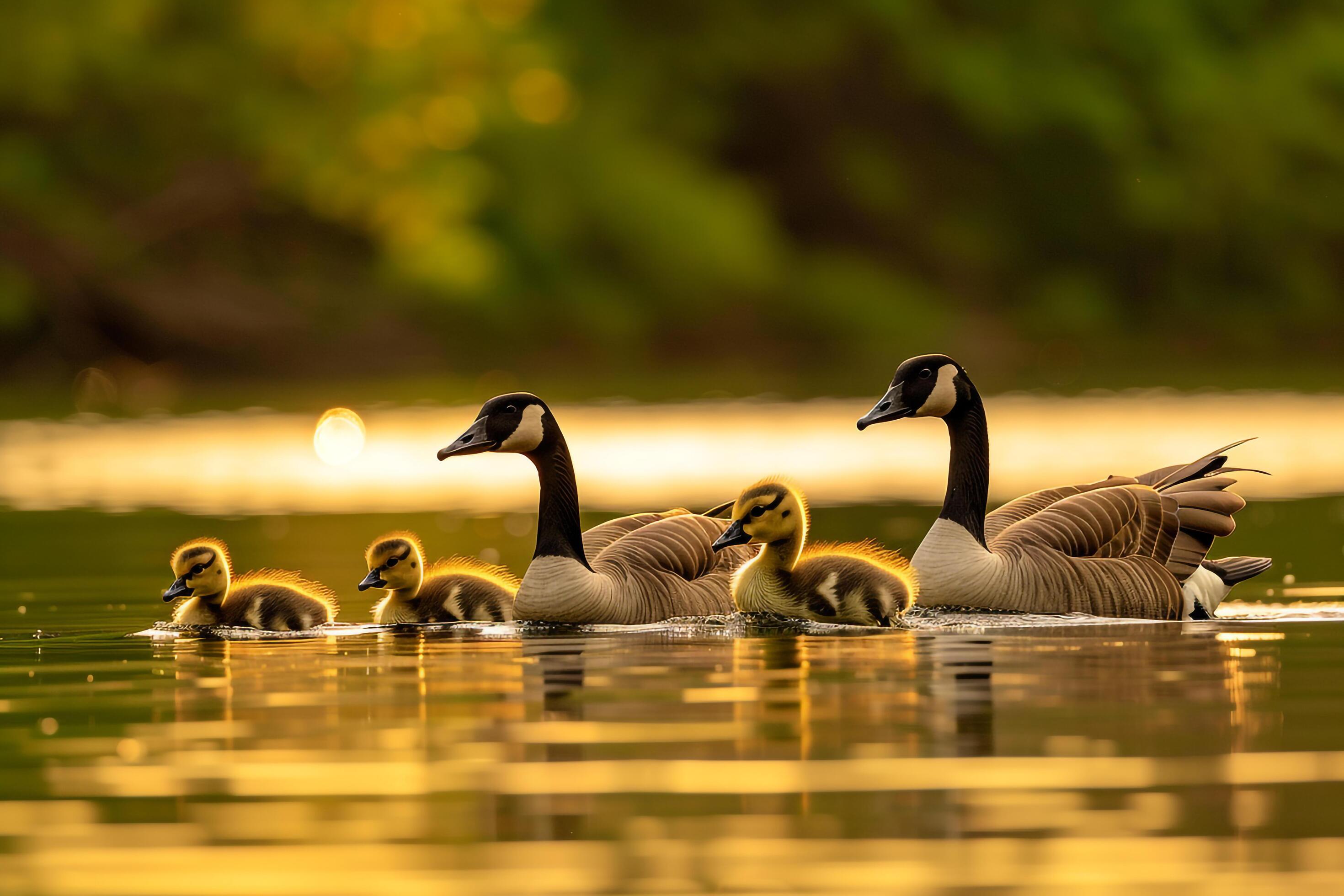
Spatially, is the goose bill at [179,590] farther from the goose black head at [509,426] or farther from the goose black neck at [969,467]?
the goose black neck at [969,467]

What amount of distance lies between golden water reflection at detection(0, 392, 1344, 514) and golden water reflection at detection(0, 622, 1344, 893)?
9.88m

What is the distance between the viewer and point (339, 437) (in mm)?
31203

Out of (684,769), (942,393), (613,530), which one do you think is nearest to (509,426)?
(613,530)

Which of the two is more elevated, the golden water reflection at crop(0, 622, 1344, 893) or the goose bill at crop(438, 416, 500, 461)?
the goose bill at crop(438, 416, 500, 461)

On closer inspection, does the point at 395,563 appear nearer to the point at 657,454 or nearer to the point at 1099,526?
the point at 1099,526

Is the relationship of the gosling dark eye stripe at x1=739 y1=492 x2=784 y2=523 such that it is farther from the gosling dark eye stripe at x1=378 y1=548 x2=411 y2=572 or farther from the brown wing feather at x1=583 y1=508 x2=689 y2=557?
the gosling dark eye stripe at x1=378 y1=548 x2=411 y2=572

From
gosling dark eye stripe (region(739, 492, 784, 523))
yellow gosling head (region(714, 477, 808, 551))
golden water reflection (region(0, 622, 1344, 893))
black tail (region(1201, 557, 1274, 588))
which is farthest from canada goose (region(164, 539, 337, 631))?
black tail (region(1201, 557, 1274, 588))

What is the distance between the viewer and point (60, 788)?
7.92 meters

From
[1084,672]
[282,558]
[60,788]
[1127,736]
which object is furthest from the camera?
[282,558]

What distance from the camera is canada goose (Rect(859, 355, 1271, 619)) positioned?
12164 mm

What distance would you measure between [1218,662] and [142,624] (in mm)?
5612

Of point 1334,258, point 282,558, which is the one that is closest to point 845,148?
point 1334,258

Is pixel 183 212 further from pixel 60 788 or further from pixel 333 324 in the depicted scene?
pixel 60 788

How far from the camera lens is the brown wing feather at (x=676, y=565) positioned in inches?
487
